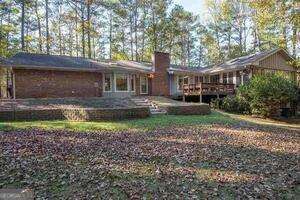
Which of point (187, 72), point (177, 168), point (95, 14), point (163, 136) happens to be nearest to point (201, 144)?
point (163, 136)

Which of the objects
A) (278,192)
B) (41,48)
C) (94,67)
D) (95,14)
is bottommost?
(278,192)

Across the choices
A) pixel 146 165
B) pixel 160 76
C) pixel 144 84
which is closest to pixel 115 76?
pixel 144 84

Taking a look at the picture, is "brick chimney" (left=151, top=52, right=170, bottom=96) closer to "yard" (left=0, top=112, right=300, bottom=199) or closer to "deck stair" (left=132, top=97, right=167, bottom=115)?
"deck stair" (left=132, top=97, right=167, bottom=115)

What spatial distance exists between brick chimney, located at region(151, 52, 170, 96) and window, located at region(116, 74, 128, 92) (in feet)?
8.64

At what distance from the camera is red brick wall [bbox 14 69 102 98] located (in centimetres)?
2366

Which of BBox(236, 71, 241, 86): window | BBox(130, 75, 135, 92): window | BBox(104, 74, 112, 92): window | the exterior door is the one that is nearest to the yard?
BBox(104, 74, 112, 92): window

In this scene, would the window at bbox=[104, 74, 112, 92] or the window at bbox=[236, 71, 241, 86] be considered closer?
the window at bbox=[104, 74, 112, 92]

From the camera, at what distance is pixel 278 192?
7.20 m

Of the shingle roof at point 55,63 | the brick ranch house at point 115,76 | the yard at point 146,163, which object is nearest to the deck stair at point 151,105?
the brick ranch house at point 115,76

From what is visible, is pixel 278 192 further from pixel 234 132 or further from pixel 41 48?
pixel 41 48

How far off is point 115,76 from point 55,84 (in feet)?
18.5

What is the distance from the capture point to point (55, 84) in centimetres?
2492

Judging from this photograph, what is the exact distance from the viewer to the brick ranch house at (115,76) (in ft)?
78.3

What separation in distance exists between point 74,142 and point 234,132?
7394 millimetres
